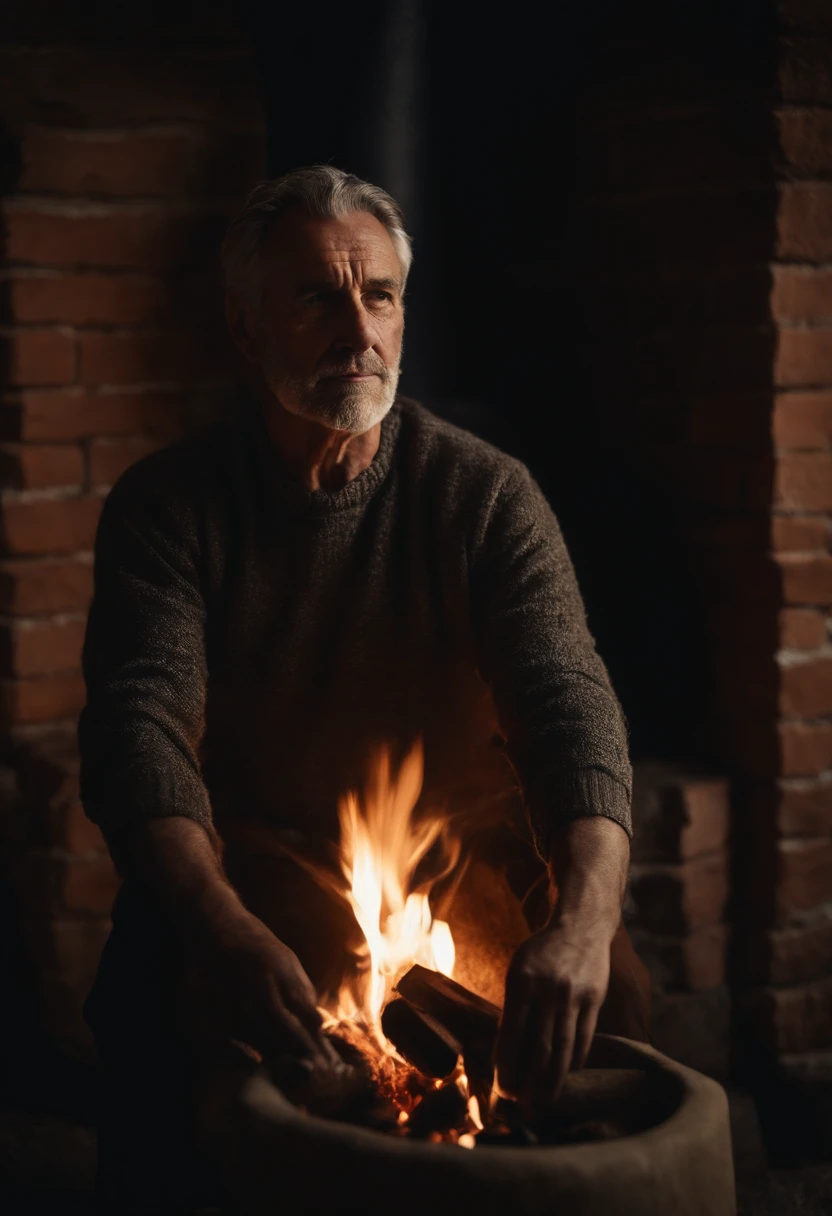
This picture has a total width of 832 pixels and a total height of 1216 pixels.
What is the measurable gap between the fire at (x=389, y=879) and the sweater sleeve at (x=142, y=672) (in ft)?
0.86

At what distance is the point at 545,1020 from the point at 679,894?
104cm

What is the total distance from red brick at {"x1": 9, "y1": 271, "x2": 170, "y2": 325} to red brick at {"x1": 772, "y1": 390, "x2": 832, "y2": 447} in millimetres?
1076

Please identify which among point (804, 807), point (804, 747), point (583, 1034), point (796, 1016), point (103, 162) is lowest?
point (796, 1016)

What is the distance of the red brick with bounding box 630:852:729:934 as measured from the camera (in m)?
2.35

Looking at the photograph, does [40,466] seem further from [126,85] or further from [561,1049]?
[561,1049]

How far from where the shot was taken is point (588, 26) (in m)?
2.46

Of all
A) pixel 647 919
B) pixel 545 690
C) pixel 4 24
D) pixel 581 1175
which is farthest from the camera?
pixel 647 919

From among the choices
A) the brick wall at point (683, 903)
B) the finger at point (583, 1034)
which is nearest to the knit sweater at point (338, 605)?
the finger at point (583, 1034)

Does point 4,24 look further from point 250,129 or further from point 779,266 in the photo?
point 779,266

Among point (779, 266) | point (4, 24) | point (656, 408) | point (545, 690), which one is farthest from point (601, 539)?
point (4, 24)

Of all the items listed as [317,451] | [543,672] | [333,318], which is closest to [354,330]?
[333,318]

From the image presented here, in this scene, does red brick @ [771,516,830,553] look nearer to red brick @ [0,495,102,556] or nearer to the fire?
the fire

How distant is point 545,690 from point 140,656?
521 millimetres

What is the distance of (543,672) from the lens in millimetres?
1752
